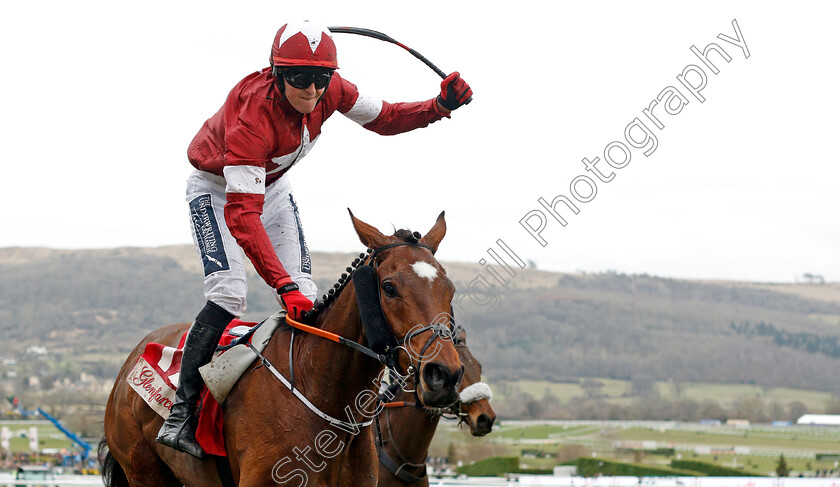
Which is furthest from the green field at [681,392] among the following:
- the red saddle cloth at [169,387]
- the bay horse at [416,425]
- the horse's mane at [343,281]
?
the horse's mane at [343,281]

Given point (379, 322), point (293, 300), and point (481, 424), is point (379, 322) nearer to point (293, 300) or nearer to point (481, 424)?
point (293, 300)

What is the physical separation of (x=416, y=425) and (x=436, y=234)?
12.7ft

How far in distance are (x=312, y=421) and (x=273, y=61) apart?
2.10 metres

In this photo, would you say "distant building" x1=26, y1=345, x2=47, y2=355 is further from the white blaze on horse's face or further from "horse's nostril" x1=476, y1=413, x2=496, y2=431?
the white blaze on horse's face

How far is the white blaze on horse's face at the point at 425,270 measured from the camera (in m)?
4.58

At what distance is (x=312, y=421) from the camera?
199 inches

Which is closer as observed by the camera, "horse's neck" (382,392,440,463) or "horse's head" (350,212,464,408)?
"horse's head" (350,212,464,408)

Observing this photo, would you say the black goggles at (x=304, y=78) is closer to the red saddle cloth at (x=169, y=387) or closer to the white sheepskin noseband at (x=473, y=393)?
the red saddle cloth at (x=169, y=387)

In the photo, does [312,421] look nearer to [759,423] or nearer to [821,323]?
[759,423]

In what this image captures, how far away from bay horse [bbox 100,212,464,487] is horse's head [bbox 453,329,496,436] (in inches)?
110

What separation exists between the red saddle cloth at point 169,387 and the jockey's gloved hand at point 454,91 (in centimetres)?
197

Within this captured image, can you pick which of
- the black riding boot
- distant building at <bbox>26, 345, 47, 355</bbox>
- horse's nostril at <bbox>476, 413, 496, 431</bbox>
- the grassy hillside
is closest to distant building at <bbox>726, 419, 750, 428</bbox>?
the grassy hillside

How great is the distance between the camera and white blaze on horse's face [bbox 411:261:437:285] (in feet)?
15.0

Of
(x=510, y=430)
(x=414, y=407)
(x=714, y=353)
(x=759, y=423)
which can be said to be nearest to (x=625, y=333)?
(x=714, y=353)
